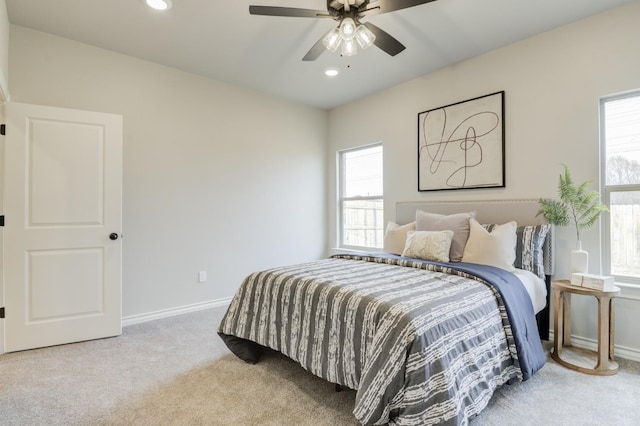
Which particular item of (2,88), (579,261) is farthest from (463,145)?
(2,88)

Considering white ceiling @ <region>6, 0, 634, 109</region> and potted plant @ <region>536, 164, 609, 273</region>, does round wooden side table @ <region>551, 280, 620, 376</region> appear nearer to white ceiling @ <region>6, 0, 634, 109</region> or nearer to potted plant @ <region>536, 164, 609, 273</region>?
potted plant @ <region>536, 164, 609, 273</region>

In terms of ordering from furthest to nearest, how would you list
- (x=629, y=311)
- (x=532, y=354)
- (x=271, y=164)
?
(x=271, y=164) < (x=629, y=311) < (x=532, y=354)

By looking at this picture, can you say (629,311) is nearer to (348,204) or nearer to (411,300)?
(411,300)

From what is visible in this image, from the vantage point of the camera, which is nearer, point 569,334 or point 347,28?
point 347,28

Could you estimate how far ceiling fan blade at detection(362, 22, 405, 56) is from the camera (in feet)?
7.27

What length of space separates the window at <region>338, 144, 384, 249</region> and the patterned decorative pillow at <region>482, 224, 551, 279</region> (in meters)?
1.80

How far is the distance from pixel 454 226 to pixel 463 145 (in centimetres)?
98

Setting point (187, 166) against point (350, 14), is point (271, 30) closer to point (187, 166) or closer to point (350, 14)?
point (350, 14)

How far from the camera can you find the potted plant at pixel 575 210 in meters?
2.40

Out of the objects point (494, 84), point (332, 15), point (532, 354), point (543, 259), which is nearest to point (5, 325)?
point (332, 15)

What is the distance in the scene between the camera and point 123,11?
2547 millimetres

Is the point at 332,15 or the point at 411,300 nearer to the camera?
the point at 411,300

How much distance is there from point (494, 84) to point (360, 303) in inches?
106

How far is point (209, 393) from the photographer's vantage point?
1992 millimetres
